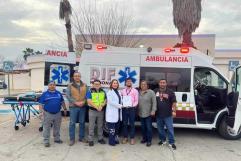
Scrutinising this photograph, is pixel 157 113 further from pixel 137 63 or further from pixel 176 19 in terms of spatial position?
pixel 176 19

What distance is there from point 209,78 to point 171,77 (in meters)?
1.21

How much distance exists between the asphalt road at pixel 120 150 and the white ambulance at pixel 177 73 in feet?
1.78

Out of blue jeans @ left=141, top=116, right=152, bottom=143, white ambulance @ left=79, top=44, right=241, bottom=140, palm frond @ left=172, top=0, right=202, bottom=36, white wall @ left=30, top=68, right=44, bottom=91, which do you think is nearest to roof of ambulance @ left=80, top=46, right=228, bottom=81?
white ambulance @ left=79, top=44, right=241, bottom=140

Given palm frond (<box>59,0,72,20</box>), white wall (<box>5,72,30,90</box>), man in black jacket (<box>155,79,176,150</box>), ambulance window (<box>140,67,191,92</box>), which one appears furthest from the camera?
white wall (<box>5,72,30,90</box>)

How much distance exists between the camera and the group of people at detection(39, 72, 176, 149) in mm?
7484

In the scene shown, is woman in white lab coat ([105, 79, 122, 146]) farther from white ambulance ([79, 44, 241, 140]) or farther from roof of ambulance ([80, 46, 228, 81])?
roof of ambulance ([80, 46, 228, 81])

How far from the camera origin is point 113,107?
7.60 meters

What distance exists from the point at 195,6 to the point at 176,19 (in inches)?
41.1

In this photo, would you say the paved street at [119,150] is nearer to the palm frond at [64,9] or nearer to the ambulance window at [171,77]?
the ambulance window at [171,77]

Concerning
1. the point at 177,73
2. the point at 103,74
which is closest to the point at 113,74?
the point at 103,74

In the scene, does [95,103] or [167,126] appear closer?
[167,126]

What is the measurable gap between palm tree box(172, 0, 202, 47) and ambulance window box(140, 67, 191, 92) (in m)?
6.34

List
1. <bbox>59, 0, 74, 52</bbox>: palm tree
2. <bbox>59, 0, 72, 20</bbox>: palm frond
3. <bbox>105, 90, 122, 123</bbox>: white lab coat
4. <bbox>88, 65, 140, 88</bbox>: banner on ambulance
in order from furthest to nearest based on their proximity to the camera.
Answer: <bbox>59, 0, 72, 20</bbox>: palm frond < <bbox>59, 0, 74, 52</bbox>: palm tree < <bbox>88, 65, 140, 88</bbox>: banner on ambulance < <bbox>105, 90, 122, 123</bbox>: white lab coat

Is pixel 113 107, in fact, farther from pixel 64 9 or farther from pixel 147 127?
pixel 64 9
